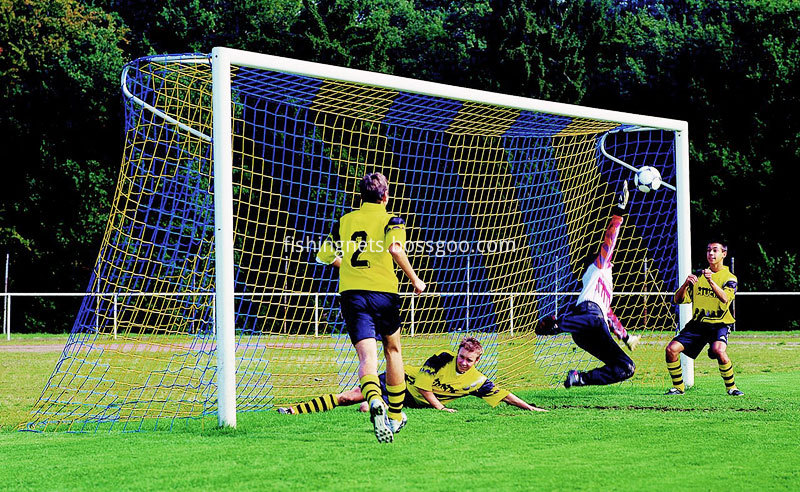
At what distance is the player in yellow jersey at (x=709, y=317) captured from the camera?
1005 cm

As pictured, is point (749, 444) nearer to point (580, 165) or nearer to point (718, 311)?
point (718, 311)

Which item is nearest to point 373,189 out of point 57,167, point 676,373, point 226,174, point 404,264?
point 404,264

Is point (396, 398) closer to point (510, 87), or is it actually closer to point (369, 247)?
point (369, 247)

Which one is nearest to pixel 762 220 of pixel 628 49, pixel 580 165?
pixel 628 49

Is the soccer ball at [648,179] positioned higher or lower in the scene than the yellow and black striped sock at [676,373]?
higher

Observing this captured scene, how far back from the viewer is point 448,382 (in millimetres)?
8633

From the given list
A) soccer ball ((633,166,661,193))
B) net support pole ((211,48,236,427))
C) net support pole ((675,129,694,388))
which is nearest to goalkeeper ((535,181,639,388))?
soccer ball ((633,166,661,193))

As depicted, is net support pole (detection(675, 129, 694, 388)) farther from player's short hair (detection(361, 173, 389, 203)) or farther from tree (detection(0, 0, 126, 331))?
tree (detection(0, 0, 126, 331))

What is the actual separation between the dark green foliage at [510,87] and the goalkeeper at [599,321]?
1982cm

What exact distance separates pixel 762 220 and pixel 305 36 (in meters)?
14.7

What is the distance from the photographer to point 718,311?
33.1ft

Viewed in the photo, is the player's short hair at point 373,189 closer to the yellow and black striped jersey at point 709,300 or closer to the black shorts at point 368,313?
the black shorts at point 368,313

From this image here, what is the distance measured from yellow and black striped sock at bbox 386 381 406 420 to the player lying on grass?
4.08 feet

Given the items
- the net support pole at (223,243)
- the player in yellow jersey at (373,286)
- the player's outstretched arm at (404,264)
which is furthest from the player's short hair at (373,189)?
the net support pole at (223,243)
